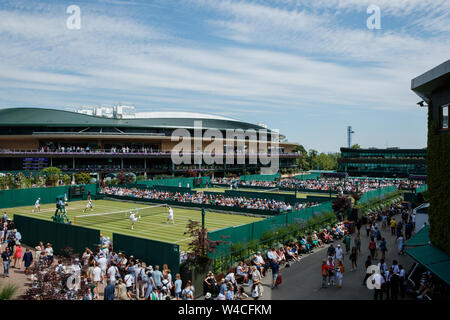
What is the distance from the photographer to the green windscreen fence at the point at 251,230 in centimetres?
1833

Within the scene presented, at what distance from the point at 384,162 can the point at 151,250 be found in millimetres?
89199

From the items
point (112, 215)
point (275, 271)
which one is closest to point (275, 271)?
point (275, 271)

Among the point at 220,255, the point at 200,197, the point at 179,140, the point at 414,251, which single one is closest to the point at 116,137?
the point at 179,140

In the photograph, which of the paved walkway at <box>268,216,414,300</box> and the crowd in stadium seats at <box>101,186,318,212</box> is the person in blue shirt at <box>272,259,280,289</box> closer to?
the paved walkway at <box>268,216,414,300</box>

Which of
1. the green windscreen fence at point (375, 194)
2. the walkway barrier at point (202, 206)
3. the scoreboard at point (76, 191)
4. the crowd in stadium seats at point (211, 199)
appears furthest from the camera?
the scoreboard at point (76, 191)

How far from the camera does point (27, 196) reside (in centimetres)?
4250

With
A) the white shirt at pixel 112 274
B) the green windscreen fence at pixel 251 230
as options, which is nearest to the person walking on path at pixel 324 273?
the green windscreen fence at pixel 251 230

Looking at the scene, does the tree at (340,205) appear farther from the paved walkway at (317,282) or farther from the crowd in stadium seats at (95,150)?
the crowd in stadium seats at (95,150)

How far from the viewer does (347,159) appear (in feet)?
327

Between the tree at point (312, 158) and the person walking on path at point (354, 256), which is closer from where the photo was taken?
the person walking on path at point (354, 256)

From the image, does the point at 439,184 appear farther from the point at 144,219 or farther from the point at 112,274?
the point at 144,219

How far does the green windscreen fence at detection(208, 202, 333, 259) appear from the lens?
1833 cm

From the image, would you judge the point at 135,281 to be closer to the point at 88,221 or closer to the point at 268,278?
the point at 268,278

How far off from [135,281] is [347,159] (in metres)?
→ 92.1
